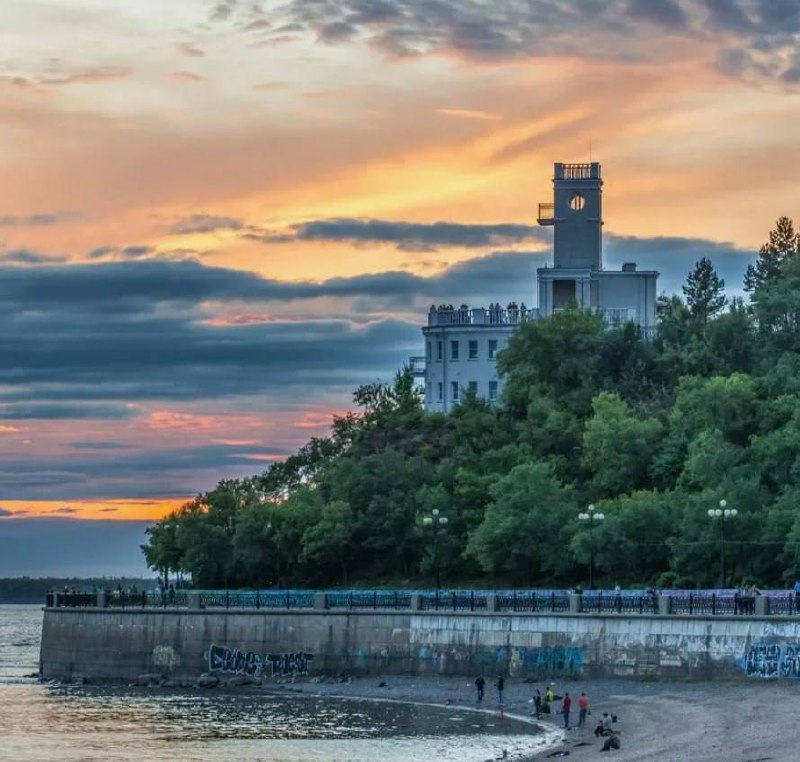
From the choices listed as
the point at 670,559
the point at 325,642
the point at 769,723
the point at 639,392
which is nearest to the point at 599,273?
the point at 639,392

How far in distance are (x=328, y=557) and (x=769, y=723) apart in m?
56.7

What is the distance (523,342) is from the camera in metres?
130

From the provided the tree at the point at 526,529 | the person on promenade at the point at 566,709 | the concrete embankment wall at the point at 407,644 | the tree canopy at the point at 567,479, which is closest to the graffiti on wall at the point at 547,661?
the concrete embankment wall at the point at 407,644

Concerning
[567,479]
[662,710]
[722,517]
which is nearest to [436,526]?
[567,479]

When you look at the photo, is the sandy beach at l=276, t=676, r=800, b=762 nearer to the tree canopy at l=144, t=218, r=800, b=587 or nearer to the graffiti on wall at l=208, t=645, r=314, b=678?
the graffiti on wall at l=208, t=645, r=314, b=678

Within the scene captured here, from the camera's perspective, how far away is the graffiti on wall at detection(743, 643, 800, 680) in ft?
239

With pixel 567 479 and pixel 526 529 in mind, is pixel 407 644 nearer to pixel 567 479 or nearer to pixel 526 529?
pixel 526 529

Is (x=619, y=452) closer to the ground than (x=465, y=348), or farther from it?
closer to the ground

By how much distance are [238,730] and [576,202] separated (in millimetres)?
72808

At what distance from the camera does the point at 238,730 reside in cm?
7506

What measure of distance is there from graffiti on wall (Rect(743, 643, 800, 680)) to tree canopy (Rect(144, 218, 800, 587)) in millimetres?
19601

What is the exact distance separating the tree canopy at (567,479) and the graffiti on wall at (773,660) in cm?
1960

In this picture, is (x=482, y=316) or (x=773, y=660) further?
(x=482, y=316)

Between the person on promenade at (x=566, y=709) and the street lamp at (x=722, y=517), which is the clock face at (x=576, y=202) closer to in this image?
the street lamp at (x=722, y=517)
